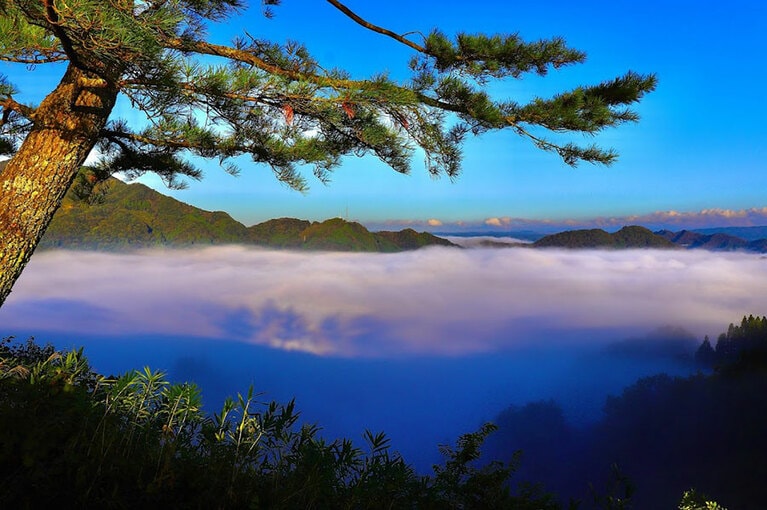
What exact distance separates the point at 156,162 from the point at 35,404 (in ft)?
12.9

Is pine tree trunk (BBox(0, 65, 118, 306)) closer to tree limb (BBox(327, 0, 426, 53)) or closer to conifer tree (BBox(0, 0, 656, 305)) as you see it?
conifer tree (BBox(0, 0, 656, 305))

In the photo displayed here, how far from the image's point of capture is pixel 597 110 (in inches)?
168

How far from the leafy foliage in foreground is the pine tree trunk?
38.8 inches

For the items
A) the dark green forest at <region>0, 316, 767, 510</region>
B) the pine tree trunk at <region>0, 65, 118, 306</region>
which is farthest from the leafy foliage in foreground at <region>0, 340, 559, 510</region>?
the pine tree trunk at <region>0, 65, 118, 306</region>

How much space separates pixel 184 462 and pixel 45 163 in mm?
2732

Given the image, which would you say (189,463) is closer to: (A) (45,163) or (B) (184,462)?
(B) (184,462)

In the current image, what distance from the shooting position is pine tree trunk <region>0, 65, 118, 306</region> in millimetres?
3445

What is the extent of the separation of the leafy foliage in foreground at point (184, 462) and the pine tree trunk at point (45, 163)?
99 centimetres

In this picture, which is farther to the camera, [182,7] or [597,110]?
[597,110]

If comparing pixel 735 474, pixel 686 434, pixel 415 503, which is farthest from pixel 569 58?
pixel 686 434

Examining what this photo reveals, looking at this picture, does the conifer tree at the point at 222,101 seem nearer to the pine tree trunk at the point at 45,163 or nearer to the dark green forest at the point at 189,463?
the pine tree trunk at the point at 45,163

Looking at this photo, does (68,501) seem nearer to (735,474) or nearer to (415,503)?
(415,503)

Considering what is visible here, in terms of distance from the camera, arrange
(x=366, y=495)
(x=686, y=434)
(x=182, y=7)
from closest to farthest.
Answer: (x=366, y=495) → (x=182, y=7) → (x=686, y=434)

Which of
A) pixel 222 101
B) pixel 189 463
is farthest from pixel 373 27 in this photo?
pixel 189 463
